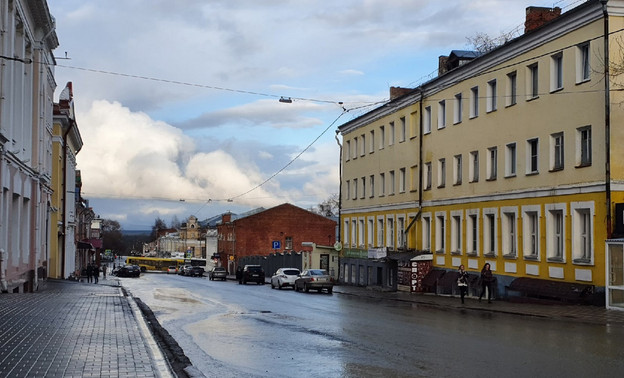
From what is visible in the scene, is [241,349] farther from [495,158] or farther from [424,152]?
[424,152]

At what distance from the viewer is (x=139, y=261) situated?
116500 millimetres

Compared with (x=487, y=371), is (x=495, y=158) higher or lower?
higher

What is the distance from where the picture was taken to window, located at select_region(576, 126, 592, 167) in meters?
26.7

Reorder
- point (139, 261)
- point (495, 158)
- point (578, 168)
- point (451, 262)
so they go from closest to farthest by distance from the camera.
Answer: point (578, 168) → point (495, 158) → point (451, 262) → point (139, 261)

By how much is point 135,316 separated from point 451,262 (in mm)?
22332

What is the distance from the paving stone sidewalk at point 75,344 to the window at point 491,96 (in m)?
20.4

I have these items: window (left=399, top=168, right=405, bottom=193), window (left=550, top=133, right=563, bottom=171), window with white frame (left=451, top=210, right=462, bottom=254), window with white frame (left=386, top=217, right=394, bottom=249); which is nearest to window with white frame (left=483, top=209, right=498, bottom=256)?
window with white frame (left=451, top=210, right=462, bottom=254)

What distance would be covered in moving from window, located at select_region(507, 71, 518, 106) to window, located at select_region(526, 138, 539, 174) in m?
2.13

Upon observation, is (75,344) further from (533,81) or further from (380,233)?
(380,233)

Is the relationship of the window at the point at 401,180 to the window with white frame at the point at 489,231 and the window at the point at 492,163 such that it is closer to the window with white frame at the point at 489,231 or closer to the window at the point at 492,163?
the window with white frame at the point at 489,231

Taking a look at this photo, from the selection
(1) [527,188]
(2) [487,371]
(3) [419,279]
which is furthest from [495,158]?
(2) [487,371]

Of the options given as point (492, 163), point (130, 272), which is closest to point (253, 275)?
point (492, 163)

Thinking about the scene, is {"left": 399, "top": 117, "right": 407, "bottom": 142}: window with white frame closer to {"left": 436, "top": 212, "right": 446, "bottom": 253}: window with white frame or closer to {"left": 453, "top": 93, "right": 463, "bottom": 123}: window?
{"left": 436, "top": 212, "right": 446, "bottom": 253}: window with white frame

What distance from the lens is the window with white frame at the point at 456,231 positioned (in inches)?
1465
